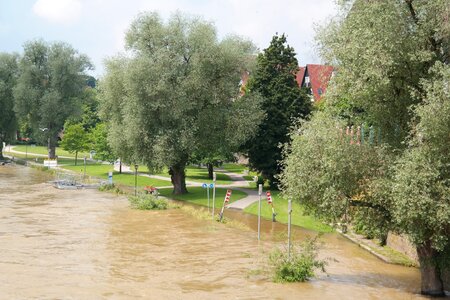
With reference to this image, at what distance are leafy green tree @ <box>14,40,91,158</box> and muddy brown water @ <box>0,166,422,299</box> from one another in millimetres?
42539

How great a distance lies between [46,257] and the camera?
22.4 metres

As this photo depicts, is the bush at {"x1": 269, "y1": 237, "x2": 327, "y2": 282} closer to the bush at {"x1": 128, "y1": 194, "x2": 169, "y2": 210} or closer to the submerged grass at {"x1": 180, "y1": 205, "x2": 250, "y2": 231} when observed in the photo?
the submerged grass at {"x1": 180, "y1": 205, "x2": 250, "y2": 231}

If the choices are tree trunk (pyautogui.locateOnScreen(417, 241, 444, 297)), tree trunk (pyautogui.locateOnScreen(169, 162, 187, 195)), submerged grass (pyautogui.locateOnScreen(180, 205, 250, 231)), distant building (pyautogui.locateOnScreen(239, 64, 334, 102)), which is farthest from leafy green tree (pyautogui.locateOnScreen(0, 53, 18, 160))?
tree trunk (pyautogui.locateOnScreen(417, 241, 444, 297))

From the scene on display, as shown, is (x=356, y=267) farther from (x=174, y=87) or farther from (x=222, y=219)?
(x=174, y=87)

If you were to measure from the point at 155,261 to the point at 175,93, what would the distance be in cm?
2154

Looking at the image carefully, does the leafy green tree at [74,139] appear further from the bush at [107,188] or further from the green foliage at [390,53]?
the green foliage at [390,53]

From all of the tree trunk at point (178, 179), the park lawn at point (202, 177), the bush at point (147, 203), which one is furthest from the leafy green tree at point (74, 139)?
the bush at point (147, 203)

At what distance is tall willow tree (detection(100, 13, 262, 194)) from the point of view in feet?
137

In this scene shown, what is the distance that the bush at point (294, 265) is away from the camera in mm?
18938

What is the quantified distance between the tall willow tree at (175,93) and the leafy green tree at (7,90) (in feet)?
137

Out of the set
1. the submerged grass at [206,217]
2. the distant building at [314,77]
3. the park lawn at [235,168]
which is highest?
the distant building at [314,77]

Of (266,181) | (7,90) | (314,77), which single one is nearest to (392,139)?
(266,181)

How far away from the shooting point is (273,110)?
45.8 m

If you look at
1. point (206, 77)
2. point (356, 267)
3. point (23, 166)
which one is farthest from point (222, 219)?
point (23, 166)
